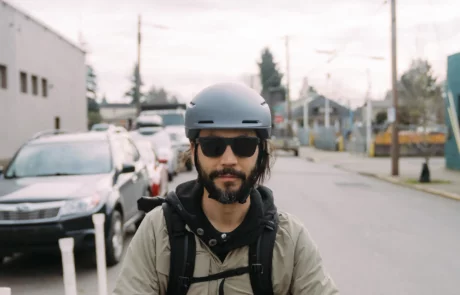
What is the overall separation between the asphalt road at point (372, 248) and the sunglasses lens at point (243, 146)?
395cm

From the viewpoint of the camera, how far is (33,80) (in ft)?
89.7

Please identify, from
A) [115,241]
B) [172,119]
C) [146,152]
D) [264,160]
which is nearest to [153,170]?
[146,152]

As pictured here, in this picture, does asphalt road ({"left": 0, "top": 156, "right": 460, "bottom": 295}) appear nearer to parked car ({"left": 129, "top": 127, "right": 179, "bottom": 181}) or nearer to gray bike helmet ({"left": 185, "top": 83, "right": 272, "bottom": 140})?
gray bike helmet ({"left": 185, "top": 83, "right": 272, "bottom": 140})

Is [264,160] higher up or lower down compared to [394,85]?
lower down

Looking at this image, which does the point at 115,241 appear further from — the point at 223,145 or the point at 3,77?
the point at 3,77

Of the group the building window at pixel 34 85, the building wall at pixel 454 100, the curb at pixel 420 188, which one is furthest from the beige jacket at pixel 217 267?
the building window at pixel 34 85

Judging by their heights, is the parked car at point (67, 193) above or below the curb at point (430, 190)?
above

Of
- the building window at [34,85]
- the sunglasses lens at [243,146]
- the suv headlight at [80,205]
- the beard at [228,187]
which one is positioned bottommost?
the suv headlight at [80,205]

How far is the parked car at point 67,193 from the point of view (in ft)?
20.9

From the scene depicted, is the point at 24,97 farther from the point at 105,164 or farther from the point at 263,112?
the point at 263,112

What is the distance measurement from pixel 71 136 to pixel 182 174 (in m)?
13.1

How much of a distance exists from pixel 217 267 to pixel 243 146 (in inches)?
19.3

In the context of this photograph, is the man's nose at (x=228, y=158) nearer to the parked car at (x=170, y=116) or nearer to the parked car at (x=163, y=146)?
the parked car at (x=163, y=146)

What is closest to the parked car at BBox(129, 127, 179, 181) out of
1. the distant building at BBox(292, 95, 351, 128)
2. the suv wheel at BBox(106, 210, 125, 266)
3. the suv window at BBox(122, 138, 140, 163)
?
the suv window at BBox(122, 138, 140, 163)
